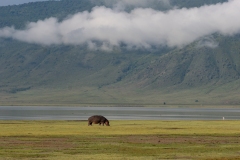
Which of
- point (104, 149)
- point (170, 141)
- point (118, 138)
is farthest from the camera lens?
point (118, 138)

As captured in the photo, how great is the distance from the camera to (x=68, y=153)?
1412 inches

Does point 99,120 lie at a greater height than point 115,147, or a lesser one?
greater

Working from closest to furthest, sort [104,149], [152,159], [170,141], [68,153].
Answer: [152,159] → [68,153] → [104,149] → [170,141]

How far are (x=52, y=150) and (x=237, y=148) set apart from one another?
1184 cm

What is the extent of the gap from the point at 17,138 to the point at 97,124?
102 feet

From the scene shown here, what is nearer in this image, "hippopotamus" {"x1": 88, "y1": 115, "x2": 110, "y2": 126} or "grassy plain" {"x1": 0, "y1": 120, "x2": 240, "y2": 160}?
"grassy plain" {"x1": 0, "y1": 120, "x2": 240, "y2": 160}

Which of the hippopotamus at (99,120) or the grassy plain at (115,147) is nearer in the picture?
the grassy plain at (115,147)

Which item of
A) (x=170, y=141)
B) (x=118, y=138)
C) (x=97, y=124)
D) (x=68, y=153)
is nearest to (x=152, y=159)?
(x=68, y=153)

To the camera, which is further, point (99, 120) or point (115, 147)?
point (99, 120)

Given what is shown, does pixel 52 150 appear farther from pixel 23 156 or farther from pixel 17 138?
pixel 17 138

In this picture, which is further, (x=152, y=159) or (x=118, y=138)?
(x=118, y=138)

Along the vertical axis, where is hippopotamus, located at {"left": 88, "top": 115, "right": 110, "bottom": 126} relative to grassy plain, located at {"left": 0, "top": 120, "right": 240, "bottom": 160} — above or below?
above

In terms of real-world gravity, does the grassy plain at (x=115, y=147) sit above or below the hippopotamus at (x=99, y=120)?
below

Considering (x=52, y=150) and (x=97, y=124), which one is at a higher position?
(x=97, y=124)
